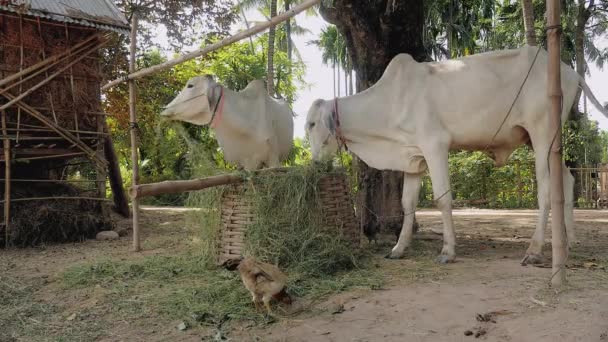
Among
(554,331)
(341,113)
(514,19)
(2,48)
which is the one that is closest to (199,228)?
(341,113)

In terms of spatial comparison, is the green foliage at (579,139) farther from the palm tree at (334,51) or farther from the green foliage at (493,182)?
the palm tree at (334,51)

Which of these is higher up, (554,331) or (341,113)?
(341,113)

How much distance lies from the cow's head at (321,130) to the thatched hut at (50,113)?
4.22 metres

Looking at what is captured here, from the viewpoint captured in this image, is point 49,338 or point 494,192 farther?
point 494,192

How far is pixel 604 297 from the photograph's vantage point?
11.1 feet

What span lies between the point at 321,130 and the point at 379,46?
5.96ft

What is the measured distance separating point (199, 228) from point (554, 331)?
3289 millimetres

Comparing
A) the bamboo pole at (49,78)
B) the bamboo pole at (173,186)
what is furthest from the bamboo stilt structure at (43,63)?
the bamboo pole at (173,186)

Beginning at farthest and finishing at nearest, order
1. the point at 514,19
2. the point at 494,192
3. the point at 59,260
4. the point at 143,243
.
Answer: the point at 514,19
the point at 494,192
the point at 143,243
the point at 59,260

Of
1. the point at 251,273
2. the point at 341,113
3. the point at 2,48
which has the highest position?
the point at 2,48

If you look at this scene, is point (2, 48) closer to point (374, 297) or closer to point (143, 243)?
point (143, 243)

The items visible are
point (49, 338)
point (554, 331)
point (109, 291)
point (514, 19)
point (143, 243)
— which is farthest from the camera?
point (514, 19)

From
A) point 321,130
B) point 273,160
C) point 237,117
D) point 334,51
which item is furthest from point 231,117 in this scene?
point 334,51

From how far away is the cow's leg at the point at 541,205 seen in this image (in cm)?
A: 461
